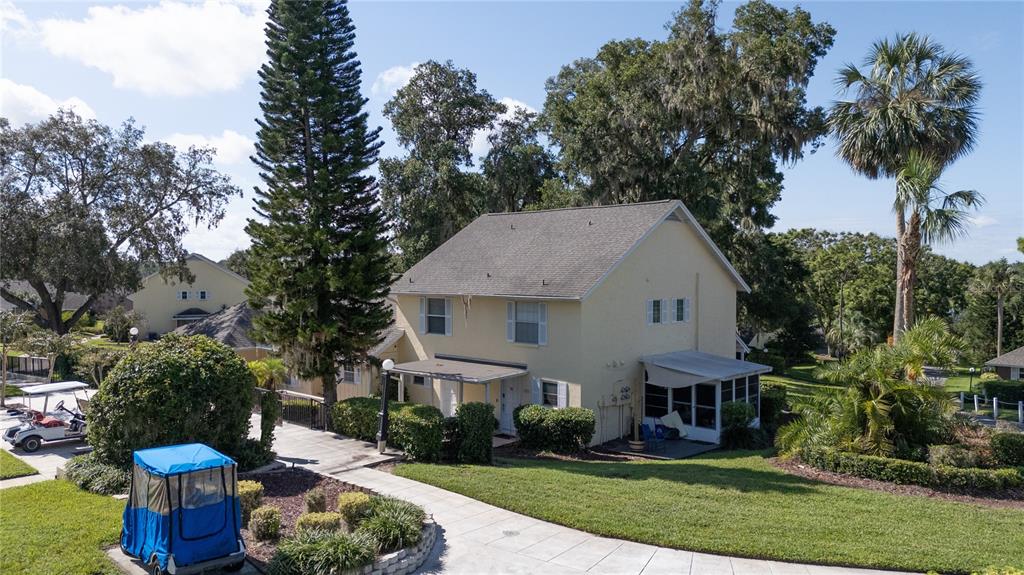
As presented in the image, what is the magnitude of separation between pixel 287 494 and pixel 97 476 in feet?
11.8

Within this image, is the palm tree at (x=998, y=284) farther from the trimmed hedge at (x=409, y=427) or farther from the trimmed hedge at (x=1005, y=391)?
the trimmed hedge at (x=409, y=427)

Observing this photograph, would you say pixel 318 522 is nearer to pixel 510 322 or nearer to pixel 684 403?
pixel 510 322

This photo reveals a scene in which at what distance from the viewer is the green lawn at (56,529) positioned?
28.8 ft

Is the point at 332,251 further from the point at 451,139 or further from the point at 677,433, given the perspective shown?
the point at 451,139

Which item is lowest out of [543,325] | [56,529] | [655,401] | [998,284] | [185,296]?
[56,529]

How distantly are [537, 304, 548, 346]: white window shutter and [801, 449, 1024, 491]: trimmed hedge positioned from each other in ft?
28.0

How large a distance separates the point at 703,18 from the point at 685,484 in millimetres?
23986

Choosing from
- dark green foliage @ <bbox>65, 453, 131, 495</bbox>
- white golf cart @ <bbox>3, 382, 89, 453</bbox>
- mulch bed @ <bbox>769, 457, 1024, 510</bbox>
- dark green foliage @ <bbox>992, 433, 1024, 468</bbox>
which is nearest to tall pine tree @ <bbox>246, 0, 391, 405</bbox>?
white golf cart @ <bbox>3, 382, 89, 453</bbox>

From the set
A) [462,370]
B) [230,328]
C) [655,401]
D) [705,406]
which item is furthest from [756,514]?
[230,328]

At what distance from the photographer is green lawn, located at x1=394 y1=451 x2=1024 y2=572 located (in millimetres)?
9688

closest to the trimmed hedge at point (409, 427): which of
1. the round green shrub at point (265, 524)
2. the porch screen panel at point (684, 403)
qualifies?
the round green shrub at point (265, 524)

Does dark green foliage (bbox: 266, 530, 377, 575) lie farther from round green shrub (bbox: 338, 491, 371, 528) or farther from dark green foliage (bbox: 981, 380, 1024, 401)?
dark green foliage (bbox: 981, 380, 1024, 401)

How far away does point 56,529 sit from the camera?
1000 centimetres

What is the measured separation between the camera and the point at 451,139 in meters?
41.2
